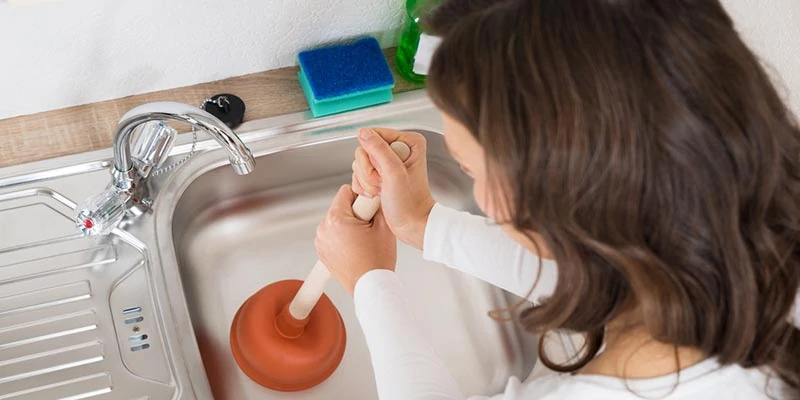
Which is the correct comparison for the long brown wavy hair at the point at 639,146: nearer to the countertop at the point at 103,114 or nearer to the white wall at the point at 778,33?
the countertop at the point at 103,114

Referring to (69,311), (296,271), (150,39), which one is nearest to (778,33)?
(296,271)

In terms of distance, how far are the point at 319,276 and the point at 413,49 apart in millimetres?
350

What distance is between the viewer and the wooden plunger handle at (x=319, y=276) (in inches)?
33.1

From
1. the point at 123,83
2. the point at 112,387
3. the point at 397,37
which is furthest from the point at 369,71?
the point at 112,387

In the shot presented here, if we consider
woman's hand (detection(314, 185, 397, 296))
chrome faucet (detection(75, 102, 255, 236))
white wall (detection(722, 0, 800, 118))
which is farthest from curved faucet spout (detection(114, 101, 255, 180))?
white wall (detection(722, 0, 800, 118))

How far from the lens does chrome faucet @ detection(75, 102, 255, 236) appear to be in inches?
30.2

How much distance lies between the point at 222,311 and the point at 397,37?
442 mm

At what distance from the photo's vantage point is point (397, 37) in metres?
1.07

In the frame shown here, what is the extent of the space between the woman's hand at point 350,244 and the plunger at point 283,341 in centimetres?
7

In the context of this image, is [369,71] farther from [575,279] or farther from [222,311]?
[575,279]

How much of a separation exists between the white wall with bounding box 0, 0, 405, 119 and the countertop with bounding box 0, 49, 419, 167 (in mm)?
11

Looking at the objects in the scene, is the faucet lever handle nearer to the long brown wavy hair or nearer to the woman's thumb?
the woman's thumb

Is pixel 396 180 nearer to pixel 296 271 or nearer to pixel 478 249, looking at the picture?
pixel 478 249

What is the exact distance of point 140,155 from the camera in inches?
33.6
